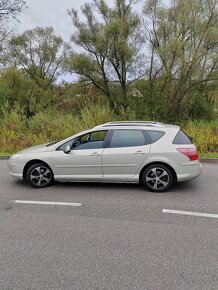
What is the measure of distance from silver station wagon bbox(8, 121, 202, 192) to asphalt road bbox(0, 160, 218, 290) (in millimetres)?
357

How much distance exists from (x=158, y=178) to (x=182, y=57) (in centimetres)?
1178

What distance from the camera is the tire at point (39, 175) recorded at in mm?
5918

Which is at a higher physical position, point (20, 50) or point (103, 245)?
point (20, 50)

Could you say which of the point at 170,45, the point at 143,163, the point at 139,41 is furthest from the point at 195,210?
the point at 139,41

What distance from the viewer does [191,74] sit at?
16.2m

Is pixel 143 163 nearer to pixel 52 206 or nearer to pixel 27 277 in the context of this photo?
pixel 52 206

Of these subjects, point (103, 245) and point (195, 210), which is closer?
point (103, 245)

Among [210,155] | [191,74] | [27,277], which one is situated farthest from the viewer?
[191,74]

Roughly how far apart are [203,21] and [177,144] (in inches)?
512

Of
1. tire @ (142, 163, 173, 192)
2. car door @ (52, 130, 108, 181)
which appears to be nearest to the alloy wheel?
car door @ (52, 130, 108, 181)

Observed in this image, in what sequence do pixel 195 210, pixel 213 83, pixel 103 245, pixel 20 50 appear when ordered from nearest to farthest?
pixel 103 245 < pixel 195 210 < pixel 213 83 < pixel 20 50

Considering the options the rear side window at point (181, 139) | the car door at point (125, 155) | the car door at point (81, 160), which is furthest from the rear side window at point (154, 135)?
the car door at point (81, 160)

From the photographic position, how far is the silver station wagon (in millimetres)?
5504

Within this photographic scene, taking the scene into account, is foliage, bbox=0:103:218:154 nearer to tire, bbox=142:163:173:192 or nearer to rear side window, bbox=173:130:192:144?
rear side window, bbox=173:130:192:144
